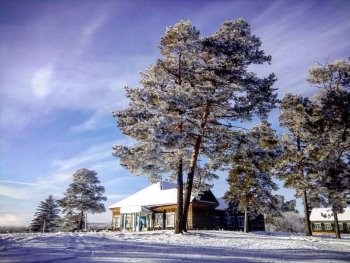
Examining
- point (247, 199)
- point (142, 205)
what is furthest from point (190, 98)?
point (142, 205)

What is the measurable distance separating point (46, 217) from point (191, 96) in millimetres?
49214

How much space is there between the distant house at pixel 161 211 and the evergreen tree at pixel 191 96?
1809 cm

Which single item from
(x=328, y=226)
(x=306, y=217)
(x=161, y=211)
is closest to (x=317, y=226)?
(x=328, y=226)

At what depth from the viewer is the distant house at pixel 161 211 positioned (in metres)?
37.2

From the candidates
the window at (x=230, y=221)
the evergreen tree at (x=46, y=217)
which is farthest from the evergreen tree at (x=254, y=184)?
the evergreen tree at (x=46, y=217)

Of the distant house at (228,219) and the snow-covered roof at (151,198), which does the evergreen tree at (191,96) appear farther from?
the distant house at (228,219)

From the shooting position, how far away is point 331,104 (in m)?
18.5

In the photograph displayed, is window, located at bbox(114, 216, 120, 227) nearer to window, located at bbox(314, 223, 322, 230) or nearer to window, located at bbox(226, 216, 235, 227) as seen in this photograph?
window, located at bbox(226, 216, 235, 227)

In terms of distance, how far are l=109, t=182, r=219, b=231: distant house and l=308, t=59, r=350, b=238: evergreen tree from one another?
1928 cm

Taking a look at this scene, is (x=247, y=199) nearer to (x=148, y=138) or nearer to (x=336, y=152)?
(x=336, y=152)

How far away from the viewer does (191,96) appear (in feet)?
57.3

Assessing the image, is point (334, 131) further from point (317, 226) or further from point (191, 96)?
point (317, 226)

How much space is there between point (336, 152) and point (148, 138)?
1252 cm

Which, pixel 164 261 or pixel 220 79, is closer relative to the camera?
pixel 164 261
